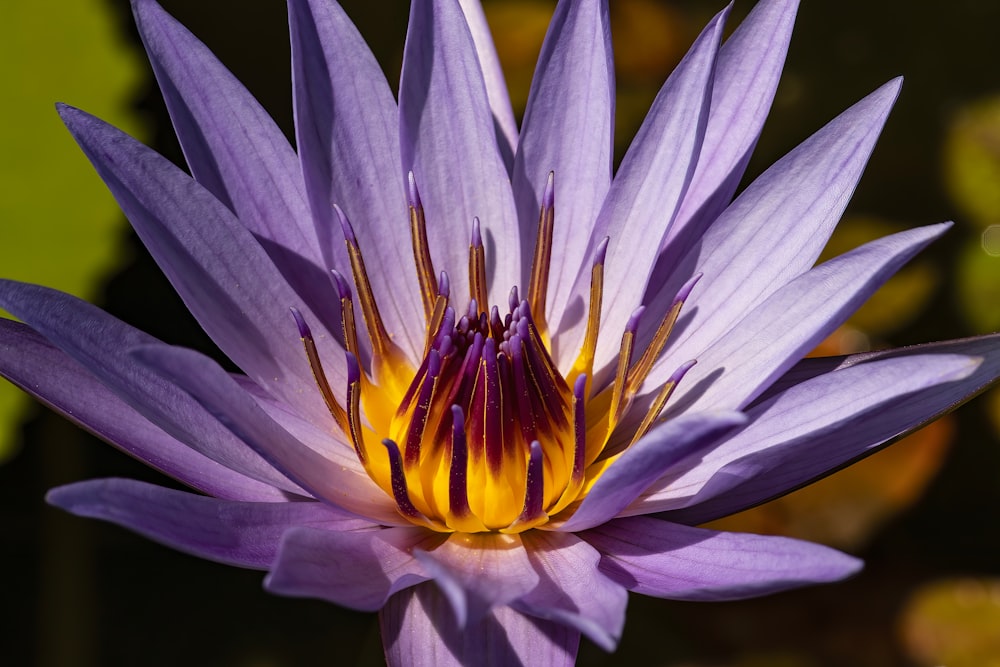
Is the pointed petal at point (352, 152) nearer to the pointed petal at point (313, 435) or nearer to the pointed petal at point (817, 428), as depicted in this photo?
the pointed petal at point (313, 435)

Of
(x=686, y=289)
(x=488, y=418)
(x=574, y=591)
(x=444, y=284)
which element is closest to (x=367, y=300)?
(x=444, y=284)

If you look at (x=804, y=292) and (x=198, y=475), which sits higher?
(x=804, y=292)

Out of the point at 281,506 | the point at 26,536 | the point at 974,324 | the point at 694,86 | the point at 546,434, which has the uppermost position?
the point at 694,86

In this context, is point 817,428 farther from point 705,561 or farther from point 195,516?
point 195,516

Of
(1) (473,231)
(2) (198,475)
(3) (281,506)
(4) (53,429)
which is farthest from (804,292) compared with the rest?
(4) (53,429)

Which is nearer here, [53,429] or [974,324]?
[53,429]

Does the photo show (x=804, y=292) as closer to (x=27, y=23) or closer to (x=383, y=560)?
(x=383, y=560)

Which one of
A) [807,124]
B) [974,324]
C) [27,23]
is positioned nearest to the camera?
[27,23]
